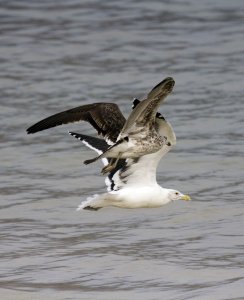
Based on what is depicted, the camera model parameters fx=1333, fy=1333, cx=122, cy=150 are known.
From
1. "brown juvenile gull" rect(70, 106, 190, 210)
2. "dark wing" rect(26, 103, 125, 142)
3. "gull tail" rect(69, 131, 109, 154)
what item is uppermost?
"dark wing" rect(26, 103, 125, 142)

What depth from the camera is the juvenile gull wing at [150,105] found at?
10406 mm

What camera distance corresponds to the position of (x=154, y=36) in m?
19.7

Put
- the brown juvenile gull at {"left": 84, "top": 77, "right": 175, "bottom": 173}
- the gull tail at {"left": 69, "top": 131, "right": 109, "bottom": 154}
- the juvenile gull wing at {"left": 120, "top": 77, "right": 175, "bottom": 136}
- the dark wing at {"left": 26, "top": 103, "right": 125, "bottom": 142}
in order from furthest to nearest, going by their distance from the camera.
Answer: the gull tail at {"left": 69, "top": 131, "right": 109, "bottom": 154}
the dark wing at {"left": 26, "top": 103, "right": 125, "bottom": 142}
the brown juvenile gull at {"left": 84, "top": 77, "right": 175, "bottom": 173}
the juvenile gull wing at {"left": 120, "top": 77, "right": 175, "bottom": 136}

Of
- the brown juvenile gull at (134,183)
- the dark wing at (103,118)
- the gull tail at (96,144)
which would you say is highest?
the dark wing at (103,118)

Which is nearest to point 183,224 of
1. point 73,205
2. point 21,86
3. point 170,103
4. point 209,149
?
point 73,205

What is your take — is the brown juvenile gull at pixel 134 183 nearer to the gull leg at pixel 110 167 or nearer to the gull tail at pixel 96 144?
the gull tail at pixel 96 144

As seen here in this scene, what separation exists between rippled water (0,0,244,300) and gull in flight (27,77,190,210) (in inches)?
20.3

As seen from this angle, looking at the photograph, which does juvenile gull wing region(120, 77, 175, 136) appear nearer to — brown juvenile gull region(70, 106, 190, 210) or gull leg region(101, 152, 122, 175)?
brown juvenile gull region(70, 106, 190, 210)

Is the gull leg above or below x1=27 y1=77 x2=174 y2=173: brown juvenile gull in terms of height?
below

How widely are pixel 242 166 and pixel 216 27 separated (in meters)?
5.96

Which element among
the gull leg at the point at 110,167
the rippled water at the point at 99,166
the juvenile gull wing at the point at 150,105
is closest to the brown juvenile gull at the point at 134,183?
the gull leg at the point at 110,167

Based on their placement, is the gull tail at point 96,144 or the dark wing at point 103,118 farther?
the gull tail at point 96,144

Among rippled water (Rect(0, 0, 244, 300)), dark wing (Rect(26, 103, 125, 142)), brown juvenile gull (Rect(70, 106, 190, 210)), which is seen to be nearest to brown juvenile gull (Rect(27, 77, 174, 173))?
dark wing (Rect(26, 103, 125, 142))

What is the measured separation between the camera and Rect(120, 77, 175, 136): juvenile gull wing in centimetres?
1041
